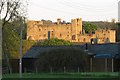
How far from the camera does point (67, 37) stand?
133750 mm

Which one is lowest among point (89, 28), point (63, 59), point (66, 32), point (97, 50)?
point (63, 59)

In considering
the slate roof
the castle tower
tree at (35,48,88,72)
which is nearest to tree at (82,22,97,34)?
the castle tower

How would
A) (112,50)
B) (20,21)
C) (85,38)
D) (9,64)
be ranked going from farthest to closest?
(85,38) < (112,50) < (9,64) < (20,21)

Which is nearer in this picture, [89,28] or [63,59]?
[63,59]

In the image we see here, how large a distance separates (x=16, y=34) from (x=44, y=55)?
42.5 feet

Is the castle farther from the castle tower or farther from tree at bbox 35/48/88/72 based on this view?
tree at bbox 35/48/88/72

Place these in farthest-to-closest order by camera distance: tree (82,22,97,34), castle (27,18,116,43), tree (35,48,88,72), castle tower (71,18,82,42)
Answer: tree (82,22,97,34) < castle tower (71,18,82,42) < castle (27,18,116,43) < tree (35,48,88,72)

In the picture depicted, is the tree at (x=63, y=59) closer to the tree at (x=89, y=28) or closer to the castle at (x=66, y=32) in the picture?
the castle at (x=66, y=32)

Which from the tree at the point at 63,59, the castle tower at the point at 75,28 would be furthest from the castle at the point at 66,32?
the tree at the point at 63,59

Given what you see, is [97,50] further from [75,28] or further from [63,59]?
[75,28]

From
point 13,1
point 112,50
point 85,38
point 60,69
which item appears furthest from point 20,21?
point 85,38

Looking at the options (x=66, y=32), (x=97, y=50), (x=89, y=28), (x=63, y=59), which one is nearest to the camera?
(x=63, y=59)

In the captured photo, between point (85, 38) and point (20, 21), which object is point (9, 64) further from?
point (85, 38)

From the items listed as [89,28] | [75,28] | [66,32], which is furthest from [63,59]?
[89,28]
